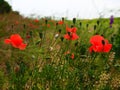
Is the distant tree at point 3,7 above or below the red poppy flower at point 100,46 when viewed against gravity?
below

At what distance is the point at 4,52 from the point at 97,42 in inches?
103

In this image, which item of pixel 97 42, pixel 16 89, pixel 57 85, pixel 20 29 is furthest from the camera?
pixel 20 29

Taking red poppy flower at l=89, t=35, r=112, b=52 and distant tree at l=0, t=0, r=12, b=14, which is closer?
red poppy flower at l=89, t=35, r=112, b=52

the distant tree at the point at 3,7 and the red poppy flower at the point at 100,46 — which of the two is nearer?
the red poppy flower at the point at 100,46

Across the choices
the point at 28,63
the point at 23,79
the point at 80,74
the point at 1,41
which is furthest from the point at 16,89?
the point at 1,41

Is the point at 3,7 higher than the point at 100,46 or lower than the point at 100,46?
lower

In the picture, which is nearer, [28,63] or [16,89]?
[16,89]

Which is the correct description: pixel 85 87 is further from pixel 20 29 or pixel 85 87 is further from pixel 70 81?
pixel 20 29

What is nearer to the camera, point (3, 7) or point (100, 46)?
point (100, 46)

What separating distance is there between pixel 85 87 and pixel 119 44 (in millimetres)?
2846

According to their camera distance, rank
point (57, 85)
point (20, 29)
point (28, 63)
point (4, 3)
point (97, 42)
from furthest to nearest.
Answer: point (4, 3), point (20, 29), point (28, 63), point (57, 85), point (97, 42)

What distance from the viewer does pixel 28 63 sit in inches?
208

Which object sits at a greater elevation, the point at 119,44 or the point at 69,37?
the point at 69,37

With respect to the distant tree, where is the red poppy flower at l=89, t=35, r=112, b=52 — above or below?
above
